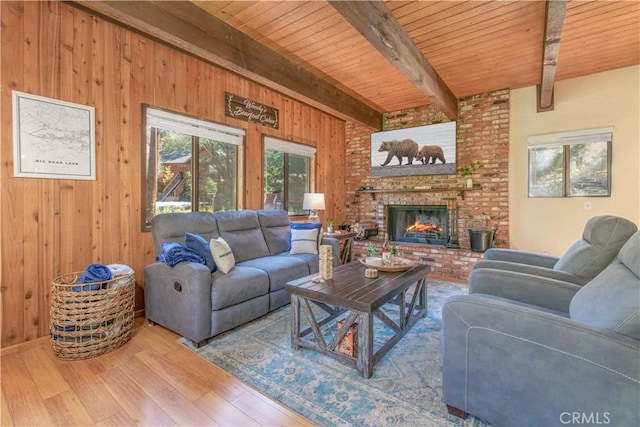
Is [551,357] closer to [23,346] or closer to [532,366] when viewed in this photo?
[532,366]

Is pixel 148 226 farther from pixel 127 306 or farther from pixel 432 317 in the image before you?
Result: pixel 432 317

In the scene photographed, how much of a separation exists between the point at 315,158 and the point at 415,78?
2.34 metres

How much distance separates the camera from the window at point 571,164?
3789mm

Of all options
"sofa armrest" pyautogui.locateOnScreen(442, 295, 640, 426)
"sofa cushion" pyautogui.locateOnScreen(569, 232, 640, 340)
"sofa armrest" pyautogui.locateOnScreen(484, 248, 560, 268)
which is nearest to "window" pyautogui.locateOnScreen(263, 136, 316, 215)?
"sofa armrest" pyautogui.locateOnScreen(484, 248, 560, 268)

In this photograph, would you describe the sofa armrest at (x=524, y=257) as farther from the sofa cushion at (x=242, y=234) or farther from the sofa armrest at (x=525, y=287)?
the sofa cushion at (x=242, y=234)

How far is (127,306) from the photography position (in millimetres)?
2275

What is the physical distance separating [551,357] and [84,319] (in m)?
2.73

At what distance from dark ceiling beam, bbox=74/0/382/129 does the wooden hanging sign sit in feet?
2.20

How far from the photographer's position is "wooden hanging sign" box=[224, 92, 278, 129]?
3.64 meters

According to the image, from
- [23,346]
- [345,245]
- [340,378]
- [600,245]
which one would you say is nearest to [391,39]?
[600,245]

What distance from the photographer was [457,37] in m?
2.93

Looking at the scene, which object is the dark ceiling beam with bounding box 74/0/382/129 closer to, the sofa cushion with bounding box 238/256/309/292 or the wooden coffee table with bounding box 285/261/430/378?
the sofa cushion with bounding box 238/256/309/292

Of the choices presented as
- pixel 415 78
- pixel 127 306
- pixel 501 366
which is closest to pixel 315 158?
pixel 415 78

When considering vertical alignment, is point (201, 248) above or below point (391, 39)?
below
